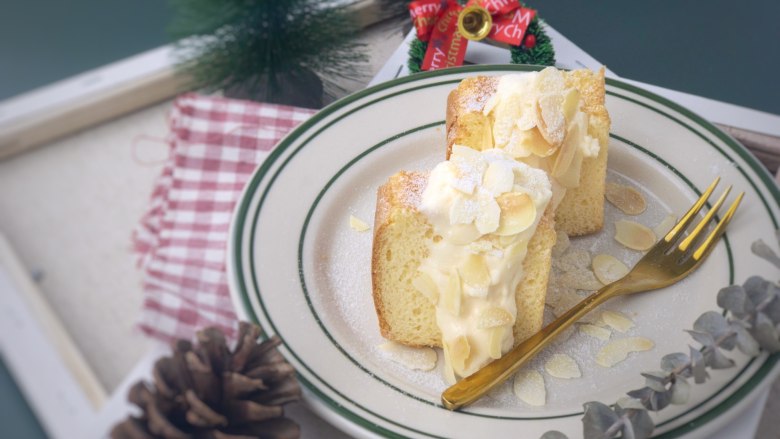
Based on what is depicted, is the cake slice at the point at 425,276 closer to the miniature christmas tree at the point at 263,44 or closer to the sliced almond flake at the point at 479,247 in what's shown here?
the sliced almond flake at the point at 479,247

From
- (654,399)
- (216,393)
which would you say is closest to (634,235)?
(654,399)

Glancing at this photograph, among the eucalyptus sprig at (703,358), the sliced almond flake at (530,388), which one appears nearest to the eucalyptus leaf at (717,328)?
the eucalyptus sprig at (703,358)

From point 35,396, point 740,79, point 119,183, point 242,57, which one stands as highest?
point 242,57

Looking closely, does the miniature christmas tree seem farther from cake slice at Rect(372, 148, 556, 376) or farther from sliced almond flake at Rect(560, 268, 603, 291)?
sliced almond flake at Rect(560, 268, 603, 291)

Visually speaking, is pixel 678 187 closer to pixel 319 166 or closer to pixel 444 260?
pixel 444 260

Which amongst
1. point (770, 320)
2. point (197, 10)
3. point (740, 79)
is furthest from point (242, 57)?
point (740, 79)

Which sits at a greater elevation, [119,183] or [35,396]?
[119,183]
